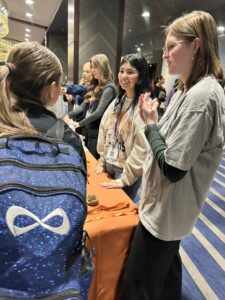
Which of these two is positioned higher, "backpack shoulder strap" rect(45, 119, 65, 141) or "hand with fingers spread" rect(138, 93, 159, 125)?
"hand with fingers spread" rect(138, 93, 159, 125)

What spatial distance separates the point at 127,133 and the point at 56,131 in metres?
0.67

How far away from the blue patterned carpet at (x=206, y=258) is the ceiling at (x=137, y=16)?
365 cm

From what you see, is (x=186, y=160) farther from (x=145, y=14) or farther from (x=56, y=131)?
(x=145, y=14)

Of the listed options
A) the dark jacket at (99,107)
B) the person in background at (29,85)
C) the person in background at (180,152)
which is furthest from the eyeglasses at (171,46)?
the dark jacket at (99,107)

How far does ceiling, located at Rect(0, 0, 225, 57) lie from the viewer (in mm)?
5398

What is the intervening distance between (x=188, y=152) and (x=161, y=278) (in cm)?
59

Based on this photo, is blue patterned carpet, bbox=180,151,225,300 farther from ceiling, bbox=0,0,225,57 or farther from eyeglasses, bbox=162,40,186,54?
ceiling, bbox=0,0,225,57

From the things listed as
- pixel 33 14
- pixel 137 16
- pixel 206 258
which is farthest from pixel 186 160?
pixel 33 14

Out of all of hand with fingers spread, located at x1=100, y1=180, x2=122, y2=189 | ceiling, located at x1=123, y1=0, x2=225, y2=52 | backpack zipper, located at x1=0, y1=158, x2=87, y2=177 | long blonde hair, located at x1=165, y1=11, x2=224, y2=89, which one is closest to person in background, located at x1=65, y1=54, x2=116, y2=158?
hand with fingers spread, located at x1=100, y1=180, x2=122, y2=189

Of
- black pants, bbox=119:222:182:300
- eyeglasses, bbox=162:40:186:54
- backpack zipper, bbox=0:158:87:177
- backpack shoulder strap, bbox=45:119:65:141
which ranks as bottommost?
black pants, bbox=119:222:182:300

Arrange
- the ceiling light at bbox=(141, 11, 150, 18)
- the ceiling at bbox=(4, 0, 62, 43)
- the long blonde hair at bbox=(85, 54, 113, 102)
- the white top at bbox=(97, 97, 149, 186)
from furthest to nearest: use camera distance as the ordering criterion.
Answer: the ceiling light at bbox=(141, 11, 150, 18)
the ceiling at bbox=(4, 0, 62, 43)
the long blonde hair at bbox=(85, 54, 113, 102)
the white top at bbox=(97, 97, 149, 186)

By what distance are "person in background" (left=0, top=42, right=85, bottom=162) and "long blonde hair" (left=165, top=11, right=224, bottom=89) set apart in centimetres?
44

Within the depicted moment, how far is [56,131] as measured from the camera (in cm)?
77

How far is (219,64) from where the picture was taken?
2.71 ft
